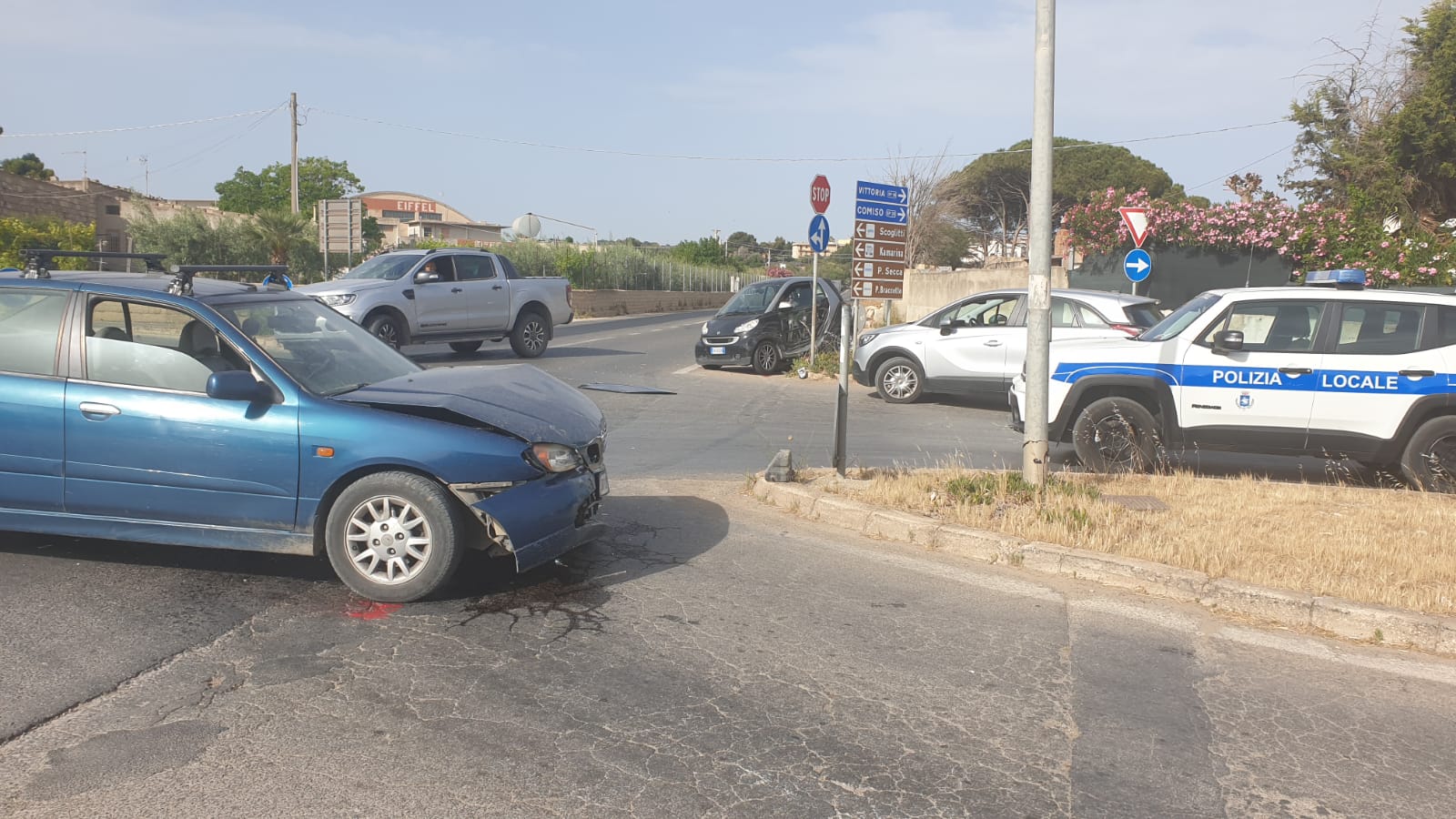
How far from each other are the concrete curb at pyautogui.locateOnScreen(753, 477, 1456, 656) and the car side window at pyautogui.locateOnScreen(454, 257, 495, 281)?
41.2ft

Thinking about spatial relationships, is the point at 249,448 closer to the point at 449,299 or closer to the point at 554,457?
the point at 554,457

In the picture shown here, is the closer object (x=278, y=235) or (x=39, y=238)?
(x=39, y=238)

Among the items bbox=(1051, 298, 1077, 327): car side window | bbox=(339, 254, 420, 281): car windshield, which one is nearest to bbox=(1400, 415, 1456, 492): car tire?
bbox=(1051, 298, 1077, 327): car side window

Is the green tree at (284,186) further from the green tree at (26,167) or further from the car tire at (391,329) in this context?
the car tire at (391,329)

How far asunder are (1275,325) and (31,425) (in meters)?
8.75

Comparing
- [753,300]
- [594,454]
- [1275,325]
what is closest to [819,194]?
[753,300]

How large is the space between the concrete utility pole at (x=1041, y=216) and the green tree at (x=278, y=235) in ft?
103

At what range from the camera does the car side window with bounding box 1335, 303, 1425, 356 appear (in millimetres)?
8734

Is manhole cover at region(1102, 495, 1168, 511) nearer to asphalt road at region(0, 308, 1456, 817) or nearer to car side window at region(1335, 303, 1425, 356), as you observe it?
asphalt road at region(0, 308, 1456, 817)

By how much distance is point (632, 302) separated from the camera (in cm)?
4675

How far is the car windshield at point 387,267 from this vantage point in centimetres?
1809

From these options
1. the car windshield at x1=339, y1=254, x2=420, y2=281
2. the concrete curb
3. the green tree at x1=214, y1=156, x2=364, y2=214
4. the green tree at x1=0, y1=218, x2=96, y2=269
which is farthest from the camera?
the green tree at x1=214, y1=156, x2=364, y2=214

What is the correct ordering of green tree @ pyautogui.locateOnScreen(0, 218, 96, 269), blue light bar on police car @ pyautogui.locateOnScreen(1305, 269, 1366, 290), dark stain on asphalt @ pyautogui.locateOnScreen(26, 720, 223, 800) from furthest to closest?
green tree @ pyautogui.locateOnScreen(0, 218, 96, 269), blue light bar on police car @ pyautogui.locateOnScreen(1305, 269, 1366, 290), dark stain on asphalt @ pyautogui.locateOnScreen(26, 720, 223, 800)

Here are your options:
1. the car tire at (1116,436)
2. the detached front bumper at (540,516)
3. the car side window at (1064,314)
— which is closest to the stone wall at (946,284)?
the car side window at (1064,314)
